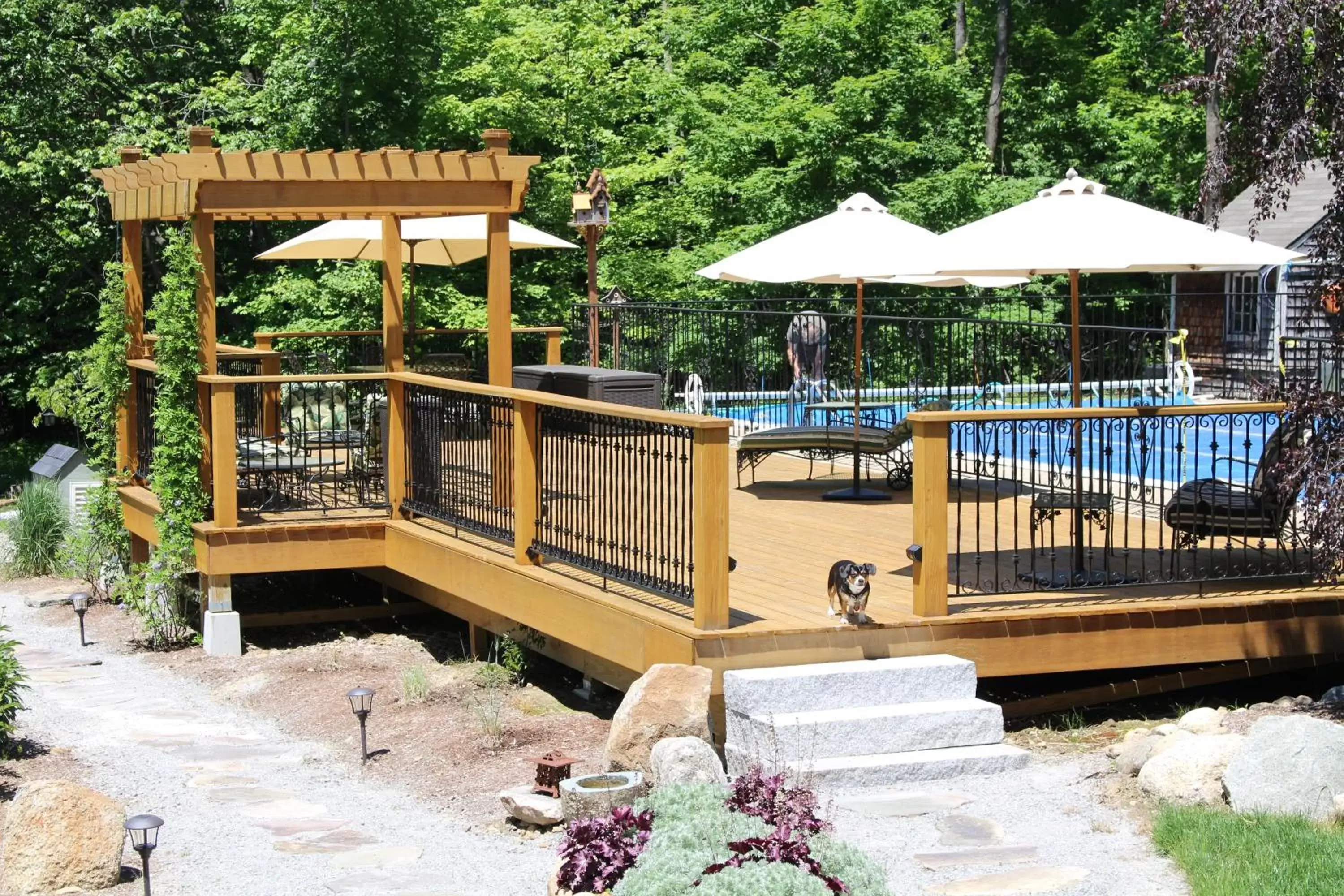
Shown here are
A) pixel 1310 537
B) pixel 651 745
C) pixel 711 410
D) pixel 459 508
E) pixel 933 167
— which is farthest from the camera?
pixel 933 167

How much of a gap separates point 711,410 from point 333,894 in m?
11.5

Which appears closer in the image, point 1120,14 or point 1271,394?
point 1271,394

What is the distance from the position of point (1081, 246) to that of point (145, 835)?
17.4 feet

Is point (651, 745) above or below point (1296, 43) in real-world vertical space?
below

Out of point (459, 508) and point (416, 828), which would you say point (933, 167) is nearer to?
point (459, 508)

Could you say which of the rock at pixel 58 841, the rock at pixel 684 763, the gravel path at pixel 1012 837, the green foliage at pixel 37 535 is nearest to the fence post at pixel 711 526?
the rock at pixel 684 763

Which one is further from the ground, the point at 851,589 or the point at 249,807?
the point at 851,589

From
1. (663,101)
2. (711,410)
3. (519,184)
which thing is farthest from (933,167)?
(519,184)

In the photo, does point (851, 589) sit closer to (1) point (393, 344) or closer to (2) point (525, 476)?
(2) point (525, 476)

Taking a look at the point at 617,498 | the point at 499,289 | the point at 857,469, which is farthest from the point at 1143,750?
the point at 499,289

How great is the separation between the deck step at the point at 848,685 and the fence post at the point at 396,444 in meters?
4.25

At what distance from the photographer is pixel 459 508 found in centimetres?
1023

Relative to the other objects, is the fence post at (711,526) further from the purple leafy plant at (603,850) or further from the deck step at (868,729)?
the purple leafy plant at (603,850)

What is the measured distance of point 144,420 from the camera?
1250cm
